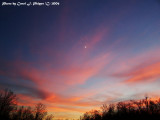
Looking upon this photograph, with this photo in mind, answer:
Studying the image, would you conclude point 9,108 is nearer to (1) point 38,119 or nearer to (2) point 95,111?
(1) point 38,119

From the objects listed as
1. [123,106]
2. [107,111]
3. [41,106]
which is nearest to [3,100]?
[41,106]

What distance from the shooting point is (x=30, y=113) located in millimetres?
94938

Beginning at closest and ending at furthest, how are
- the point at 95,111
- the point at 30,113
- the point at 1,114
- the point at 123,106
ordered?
the point at 1,114 → the point at 30,113 → the point at 123,106 → the point at 95,111

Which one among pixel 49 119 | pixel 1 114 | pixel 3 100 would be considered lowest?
pixel 49 119

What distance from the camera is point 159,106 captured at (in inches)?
3504

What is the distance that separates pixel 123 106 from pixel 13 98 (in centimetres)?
9037

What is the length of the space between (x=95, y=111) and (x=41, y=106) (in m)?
65.1

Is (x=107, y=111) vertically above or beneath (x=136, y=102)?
beneath

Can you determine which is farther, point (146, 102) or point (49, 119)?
point (49, 119)

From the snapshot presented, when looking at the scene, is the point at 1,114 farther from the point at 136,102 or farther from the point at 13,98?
the point at 136,102

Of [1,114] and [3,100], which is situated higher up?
[3,100]

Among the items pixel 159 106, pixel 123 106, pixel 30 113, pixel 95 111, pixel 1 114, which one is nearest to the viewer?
pixel 1 114

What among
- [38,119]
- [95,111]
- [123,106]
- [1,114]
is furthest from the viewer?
[95,111]

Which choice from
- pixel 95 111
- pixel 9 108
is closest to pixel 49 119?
pixel 95 111
